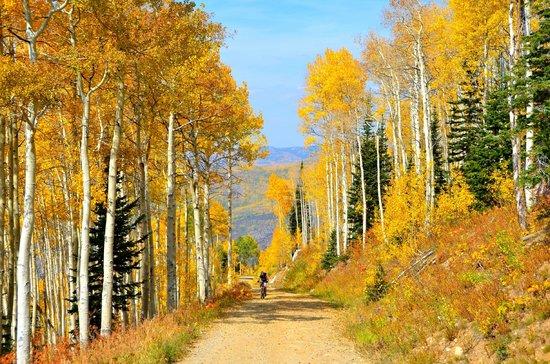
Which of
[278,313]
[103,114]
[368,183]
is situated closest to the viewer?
[103,114]

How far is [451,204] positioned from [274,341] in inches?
358

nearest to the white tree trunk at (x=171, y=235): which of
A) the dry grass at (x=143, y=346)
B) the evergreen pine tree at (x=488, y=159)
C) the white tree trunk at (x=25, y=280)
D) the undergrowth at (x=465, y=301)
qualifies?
the dry grass at (x=143, y=346)

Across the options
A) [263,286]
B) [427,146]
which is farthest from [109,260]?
[263,286]

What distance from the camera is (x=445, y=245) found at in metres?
15.6

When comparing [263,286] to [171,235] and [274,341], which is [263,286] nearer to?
[171,235]

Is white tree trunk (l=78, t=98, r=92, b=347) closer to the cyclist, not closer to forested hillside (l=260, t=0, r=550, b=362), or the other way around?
forested hillside (l=260, t=0, r=550, b=362)

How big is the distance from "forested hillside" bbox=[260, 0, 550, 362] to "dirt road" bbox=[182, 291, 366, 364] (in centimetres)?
68

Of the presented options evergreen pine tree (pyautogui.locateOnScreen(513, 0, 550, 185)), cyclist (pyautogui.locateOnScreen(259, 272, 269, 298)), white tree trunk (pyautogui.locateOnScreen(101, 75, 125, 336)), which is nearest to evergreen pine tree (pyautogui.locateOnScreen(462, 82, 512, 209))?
evergreen pine tree (pyautogui.locateOnScreen(513, 0, 550, 185))

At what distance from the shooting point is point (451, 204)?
58.5ft

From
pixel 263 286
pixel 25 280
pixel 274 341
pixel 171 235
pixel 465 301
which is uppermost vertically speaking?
pixel 171 235

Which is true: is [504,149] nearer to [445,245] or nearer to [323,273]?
[445,245]

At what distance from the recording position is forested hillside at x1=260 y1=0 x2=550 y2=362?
8875 millimetres

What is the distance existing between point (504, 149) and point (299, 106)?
1471cm

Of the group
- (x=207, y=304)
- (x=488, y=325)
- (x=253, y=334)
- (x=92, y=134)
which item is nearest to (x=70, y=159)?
(x=92, y=134)
